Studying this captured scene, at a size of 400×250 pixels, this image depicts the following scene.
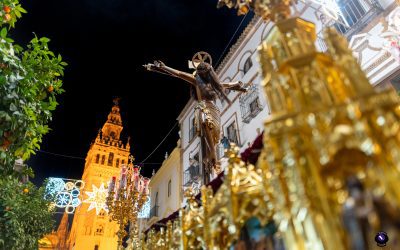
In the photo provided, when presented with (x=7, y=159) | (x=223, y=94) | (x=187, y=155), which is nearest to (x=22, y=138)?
(x=7, y=159)

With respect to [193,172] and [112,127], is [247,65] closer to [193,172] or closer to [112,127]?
[193,172]

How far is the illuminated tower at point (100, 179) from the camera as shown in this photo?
45.5 meters

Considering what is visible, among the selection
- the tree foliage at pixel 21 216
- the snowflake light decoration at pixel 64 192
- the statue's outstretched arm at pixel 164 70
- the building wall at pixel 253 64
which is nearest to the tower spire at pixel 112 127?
the building wall at pixel 253 64

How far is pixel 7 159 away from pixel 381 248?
7.02m

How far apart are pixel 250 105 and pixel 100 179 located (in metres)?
42.0

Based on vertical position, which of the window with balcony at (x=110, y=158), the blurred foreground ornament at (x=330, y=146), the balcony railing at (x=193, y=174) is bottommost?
the blurred foreground ornament at (x=330, y=146)

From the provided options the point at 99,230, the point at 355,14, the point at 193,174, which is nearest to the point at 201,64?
the point at 355,14

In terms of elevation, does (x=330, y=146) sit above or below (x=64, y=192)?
below

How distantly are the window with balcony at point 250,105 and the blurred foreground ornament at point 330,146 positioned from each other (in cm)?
1255

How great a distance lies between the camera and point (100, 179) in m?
50.0

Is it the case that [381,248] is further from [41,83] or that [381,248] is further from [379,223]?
[41,83]

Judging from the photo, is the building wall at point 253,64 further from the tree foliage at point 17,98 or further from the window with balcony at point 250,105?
the tree foliage at point 17,98

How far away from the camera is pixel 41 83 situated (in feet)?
18.5

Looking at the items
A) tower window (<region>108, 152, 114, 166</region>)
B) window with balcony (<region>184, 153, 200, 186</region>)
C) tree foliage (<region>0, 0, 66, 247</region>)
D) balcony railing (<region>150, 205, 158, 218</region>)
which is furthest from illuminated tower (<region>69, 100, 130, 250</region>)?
tree foliage (<region>0, 0, 66, 247</region>)
